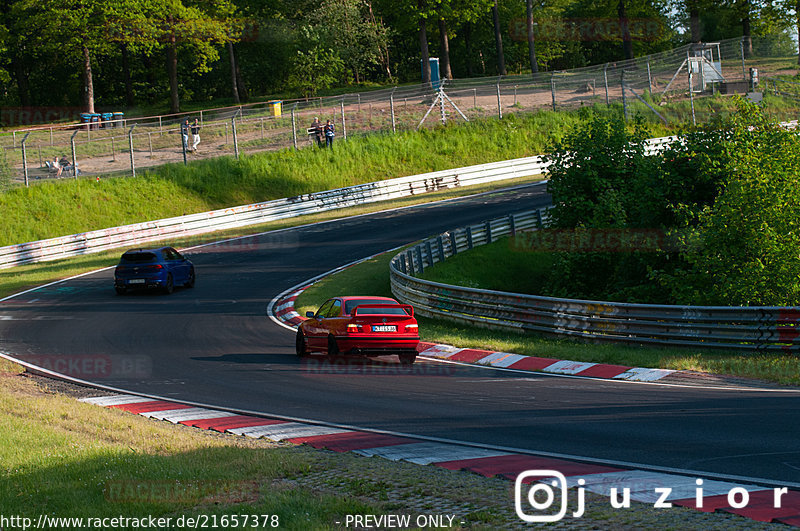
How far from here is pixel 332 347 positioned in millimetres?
16734

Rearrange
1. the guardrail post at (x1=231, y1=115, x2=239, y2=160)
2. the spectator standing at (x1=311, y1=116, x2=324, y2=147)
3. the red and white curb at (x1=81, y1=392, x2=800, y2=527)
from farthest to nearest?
the spectator standing at (x1=311, y1=116, x2=324, y2=147) < the guardrail post at (x1=231, y1=115, x2=239, y2=160) < the red and white curb at (x1=81, y1=392, x2=800, y2=527)

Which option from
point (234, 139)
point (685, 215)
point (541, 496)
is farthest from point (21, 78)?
point (541, 496)

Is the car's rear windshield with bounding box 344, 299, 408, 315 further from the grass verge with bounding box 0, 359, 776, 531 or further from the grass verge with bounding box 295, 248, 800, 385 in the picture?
the grass verge with bounding box 0, 359, 776, 531

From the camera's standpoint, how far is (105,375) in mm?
16531

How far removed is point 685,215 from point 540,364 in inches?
310

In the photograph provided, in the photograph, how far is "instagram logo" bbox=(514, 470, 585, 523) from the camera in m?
6.73

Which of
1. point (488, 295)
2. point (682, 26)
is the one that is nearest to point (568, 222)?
point (488, 295)

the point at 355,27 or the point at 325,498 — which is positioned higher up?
the point at 355,27

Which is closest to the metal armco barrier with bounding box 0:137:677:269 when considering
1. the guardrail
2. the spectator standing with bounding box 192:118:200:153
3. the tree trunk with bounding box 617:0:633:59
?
the guardrail

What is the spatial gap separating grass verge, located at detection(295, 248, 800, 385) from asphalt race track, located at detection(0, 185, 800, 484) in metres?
1.49

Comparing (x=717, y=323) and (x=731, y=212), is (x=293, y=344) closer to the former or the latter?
(x=717, y=323)

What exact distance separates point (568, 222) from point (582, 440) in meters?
17.7

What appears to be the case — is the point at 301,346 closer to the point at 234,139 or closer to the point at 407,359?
the point at 407,359

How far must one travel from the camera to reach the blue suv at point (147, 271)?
→ 1048 inches
